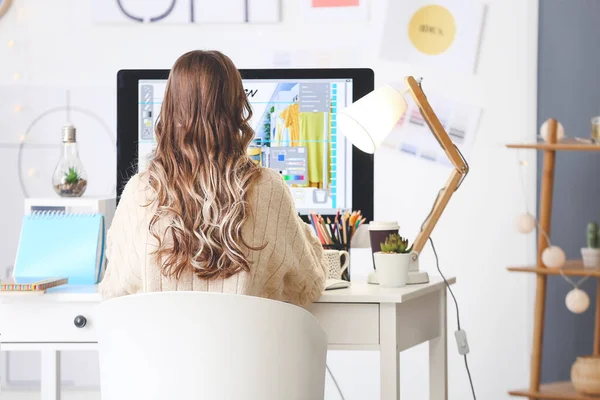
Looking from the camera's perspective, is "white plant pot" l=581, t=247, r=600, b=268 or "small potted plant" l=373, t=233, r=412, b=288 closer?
"small potted plant" l=373, t=233, r=412, b=288

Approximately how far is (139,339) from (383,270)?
597 mm

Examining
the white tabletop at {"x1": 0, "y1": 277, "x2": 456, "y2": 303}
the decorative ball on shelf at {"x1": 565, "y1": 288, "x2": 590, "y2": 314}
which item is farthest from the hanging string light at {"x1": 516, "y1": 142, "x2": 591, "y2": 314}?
the white tabletop at {"x1": 0, "y1": 277, "x2": 456, "y2": 303}

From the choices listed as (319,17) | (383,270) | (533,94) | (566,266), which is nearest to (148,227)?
(383,270)

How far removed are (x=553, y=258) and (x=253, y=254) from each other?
81 centimetres

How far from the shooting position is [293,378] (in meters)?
1.29

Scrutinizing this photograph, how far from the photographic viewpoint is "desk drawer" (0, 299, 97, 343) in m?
1.68

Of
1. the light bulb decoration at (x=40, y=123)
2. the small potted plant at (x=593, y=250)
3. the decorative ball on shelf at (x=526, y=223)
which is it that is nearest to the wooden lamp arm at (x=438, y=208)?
the decorative ball on shelf at (x=526, y=223)

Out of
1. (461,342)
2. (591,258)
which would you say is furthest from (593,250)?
(461,342)

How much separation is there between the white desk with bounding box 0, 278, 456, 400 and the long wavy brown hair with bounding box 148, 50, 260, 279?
26 cm

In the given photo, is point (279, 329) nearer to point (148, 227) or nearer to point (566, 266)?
point (148, 227)

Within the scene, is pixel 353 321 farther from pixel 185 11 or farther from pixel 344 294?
pixel 185 11

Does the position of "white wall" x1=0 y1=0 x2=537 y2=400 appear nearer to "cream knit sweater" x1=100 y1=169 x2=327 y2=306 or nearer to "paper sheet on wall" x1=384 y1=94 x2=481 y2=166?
"paper sheet on wall" x1=384 y1=94 x2=481 y2=166

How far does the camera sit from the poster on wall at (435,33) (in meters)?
2.46

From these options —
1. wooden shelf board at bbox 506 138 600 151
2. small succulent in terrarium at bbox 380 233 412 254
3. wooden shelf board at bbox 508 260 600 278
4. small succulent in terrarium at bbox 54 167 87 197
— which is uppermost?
wooden shelf board at bbox 506 138 600 151
